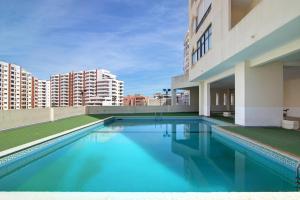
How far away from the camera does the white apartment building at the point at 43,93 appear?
61.1 m

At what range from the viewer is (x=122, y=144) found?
927 centimetres

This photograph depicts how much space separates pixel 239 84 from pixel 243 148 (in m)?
4.38

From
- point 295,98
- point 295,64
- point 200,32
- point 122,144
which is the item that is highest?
point 200,32

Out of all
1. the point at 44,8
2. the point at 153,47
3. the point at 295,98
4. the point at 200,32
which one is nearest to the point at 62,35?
the point at 44,8

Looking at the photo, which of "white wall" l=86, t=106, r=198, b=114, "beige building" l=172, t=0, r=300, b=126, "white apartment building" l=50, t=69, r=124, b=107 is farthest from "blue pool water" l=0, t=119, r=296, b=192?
"white apartment building" l=50, t=69, r=124, b=107

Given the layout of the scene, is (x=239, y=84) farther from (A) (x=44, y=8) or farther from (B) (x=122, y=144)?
(A) (x=44, y=8)

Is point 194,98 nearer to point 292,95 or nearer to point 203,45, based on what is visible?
point 292,95

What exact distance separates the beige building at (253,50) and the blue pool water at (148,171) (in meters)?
3.40

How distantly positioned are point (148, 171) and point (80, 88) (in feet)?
230

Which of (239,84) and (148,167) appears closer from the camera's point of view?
(148,167)

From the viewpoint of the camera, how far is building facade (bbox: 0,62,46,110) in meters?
45.4

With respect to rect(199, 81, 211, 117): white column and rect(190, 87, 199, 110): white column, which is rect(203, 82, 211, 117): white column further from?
A: rect(190, 87, 199, 110): white column

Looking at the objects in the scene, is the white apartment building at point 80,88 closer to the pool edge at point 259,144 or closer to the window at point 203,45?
the window at point 203,45

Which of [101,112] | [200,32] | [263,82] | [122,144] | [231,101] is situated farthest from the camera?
[231,101]
